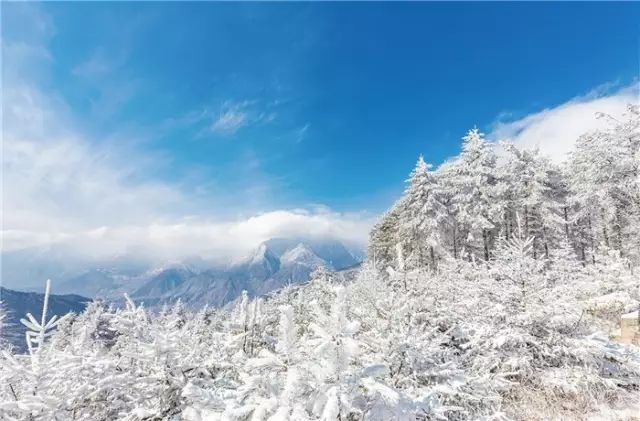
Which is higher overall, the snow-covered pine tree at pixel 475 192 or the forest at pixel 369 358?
the snow-covered pine tree at pixel 475 192

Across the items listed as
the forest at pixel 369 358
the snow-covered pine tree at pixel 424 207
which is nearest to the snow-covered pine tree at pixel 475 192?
the snow-covered pine tree at pixel 424 207

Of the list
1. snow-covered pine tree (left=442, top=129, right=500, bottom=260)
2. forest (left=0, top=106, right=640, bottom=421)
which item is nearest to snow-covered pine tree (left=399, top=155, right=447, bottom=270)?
snow-covered pine tree (left=442, top=129, right=500, bottom=260)

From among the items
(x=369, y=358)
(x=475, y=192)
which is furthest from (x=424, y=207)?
(x=369, y=358)

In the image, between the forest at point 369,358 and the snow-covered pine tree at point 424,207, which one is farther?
the snow-covered pine tree at point 424,207

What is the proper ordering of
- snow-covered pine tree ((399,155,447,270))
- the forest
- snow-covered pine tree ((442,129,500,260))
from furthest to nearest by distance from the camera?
snow-covered pine tree ((399,155,447,270))
snow-covered pine tree ((442,129,500,260))
the forest

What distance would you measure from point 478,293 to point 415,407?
509 centimetres

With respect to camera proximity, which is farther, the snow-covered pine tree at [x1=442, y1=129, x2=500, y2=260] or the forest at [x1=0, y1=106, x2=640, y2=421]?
the snow-covered pine tree at [x1=442, y1=129, x2=500, y2=260]

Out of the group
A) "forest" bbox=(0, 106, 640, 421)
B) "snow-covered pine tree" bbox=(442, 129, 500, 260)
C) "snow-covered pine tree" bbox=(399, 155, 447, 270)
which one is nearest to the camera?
"forest" bbox=(0, 106, 640, 421)

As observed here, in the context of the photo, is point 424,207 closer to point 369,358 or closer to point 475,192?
point 475,192

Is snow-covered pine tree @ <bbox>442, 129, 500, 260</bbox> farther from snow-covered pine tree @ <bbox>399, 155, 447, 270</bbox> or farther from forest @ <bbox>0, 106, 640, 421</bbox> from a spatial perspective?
forest @ <bbox>0, 106, 640, 421</bbox>

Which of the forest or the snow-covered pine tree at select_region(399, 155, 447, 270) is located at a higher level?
the snow-covered pine tree at select_region(399, 155, 447, 270)

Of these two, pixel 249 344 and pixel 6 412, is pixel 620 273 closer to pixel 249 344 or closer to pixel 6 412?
pixel 249 344

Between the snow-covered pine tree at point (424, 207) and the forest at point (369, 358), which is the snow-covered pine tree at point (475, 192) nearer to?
the snow-covered pine tree at point (424, 207)

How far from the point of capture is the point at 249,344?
17.9ft
